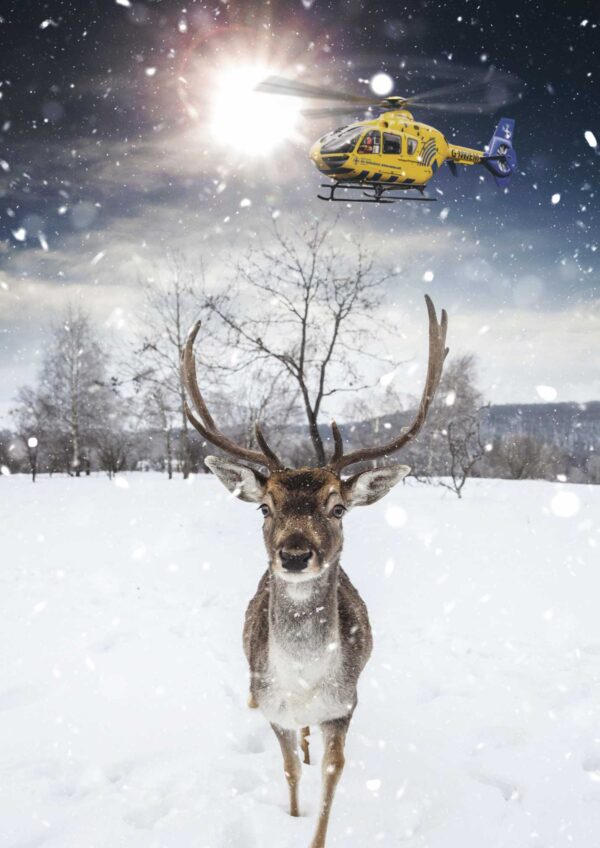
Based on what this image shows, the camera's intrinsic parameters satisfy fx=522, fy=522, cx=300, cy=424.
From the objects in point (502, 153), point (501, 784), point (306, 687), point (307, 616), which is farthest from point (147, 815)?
point (502, 153)

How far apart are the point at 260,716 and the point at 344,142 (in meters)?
17.1

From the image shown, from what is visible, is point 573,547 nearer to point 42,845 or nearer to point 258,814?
point 258,814

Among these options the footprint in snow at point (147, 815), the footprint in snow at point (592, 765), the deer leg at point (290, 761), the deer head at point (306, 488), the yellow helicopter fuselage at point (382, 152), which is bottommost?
the footprint in snow at point (592, 765)

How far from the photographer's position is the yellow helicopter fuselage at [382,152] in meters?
17.0

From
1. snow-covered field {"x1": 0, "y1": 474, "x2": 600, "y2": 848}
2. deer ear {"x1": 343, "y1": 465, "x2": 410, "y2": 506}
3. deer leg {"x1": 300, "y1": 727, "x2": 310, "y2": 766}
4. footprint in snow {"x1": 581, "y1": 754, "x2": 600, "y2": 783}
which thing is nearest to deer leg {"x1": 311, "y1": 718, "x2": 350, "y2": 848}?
snow-covered field {"x1": 0, "y1": 474, "x2": 600, "y2": 848}

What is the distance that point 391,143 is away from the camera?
1738cm

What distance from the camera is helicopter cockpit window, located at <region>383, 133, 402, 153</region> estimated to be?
56.6 ft

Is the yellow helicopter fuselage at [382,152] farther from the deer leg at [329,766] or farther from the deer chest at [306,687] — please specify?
the deer leg at [329,766]

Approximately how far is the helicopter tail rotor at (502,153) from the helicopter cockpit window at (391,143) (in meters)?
7.81

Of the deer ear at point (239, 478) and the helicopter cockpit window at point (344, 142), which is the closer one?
the deer ear at point (239, 478)

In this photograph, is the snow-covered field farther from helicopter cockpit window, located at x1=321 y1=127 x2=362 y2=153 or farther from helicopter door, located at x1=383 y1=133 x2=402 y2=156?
helicopter door, located at x1=383 y1=133 x2=402 y2=156

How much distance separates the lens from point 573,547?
32.7ft

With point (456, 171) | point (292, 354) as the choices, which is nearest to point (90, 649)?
point (292, 354)

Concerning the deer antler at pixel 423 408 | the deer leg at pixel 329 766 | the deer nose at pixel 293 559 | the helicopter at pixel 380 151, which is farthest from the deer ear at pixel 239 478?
the helicopter at pixel 380 151
